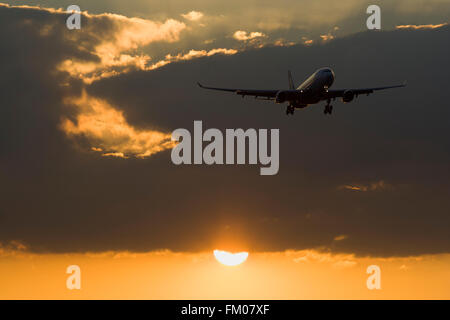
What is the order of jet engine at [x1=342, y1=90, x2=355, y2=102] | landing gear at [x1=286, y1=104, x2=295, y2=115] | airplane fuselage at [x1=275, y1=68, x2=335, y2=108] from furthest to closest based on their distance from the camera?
landing gear at [x1=286, y1=104, x2=295, y2=115]
jet engine at [x1=342, y1=90, x2=355, y2=102]
airplane fuselage at [x1=275, y1=68, x2=335, y2=108]

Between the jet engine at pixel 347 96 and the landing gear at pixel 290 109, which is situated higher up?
the jet engine at pixel 347 96

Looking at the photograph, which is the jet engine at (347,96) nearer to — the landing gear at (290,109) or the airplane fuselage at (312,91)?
the airplane fuselage at (312,91)

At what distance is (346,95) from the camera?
170875 mm

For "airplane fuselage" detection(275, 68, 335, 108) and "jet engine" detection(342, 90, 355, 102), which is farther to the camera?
"jet engine" detection(342, 90, 355, 102)

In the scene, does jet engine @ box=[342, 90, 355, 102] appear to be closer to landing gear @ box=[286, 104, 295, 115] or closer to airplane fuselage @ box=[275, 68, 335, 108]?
airplane fuselage @ box=[275, 68, 335, 108]

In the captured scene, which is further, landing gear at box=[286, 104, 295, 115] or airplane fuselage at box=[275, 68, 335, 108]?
landing gear at box=[286, 104, 295, 115]

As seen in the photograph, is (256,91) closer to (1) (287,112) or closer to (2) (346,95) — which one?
(1) (287,112)

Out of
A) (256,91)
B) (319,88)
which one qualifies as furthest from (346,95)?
(256,91)

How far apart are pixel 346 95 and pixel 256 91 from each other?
65.9 ft

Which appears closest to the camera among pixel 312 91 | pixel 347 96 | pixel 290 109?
pixel 312 91

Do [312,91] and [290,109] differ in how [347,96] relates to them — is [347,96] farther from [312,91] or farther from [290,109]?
[290,109]

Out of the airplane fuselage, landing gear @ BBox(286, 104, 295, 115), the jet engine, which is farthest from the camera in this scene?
landing gear @ BBox(286, 104, 295, 115)

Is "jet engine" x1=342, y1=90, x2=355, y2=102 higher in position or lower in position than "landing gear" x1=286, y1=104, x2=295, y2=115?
higher

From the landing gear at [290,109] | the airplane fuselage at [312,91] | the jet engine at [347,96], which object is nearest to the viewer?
the airplane fuselage at [312,91]
